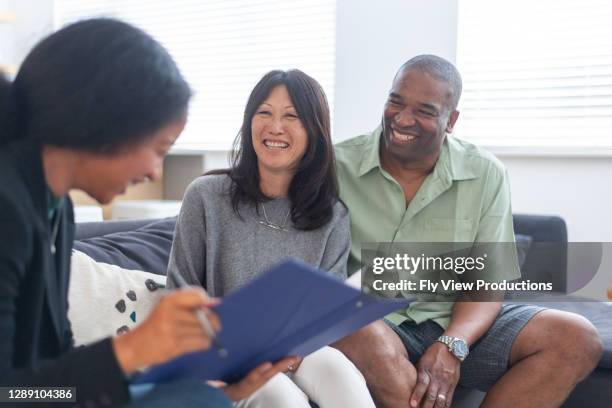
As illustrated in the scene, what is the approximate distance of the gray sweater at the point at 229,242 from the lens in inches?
73.4

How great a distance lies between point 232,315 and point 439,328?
1.22m

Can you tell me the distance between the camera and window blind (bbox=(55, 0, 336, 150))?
4500 millimetres

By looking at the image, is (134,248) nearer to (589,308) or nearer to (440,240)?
(440,240)

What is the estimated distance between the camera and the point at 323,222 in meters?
1.96

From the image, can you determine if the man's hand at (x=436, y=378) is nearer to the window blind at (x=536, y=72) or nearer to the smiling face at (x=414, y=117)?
the smiling face at (x=414, y=117)

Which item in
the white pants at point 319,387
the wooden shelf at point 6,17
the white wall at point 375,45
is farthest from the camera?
the wooden shelf at point 6,17

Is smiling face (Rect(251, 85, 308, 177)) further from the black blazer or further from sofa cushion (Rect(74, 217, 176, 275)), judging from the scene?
the black blazer

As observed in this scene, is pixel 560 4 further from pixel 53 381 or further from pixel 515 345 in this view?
pixel 53 381

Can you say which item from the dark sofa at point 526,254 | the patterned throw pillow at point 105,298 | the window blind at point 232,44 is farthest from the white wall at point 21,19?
the patterned throw pillow at point 105,298

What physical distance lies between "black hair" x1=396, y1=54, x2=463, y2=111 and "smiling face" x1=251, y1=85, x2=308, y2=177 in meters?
0.40

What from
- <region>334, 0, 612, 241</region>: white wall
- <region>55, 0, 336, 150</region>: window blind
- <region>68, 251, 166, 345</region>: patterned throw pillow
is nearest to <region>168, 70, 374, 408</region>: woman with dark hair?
<region>68, 251, 166, 345</region>: patterned throw pillow

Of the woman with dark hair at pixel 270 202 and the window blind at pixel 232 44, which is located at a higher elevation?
the window blind at pixel 232 44

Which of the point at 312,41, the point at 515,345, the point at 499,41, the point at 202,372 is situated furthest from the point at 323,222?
the point at 312,41

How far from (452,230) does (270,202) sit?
52cm
